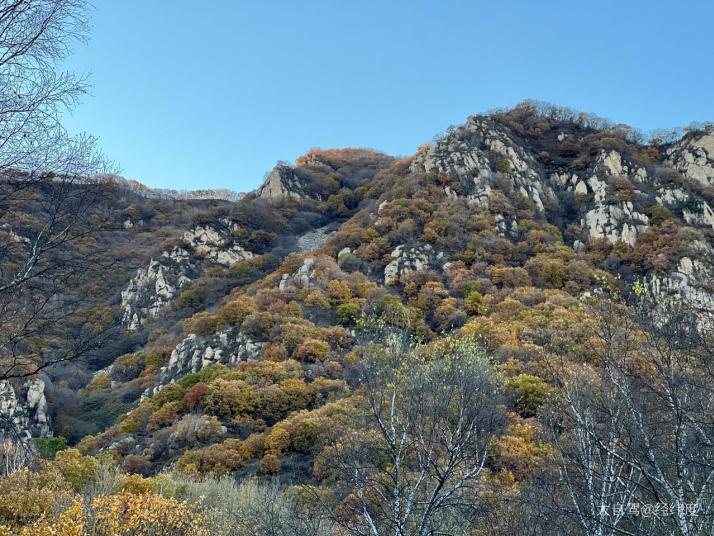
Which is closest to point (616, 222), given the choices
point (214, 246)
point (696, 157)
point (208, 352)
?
point (696, 157)

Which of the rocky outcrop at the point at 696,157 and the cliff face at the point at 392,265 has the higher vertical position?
the rocky outcrop at the point at 696,157

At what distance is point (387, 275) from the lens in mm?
37750

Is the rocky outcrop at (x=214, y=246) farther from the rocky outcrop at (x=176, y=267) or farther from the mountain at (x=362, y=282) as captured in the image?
the mountain at (x=362, y=282)

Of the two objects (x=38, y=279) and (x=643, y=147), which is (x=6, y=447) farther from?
(x=643, y=147)

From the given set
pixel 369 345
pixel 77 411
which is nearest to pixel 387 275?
pixel 77 411

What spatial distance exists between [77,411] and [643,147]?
50.4 metres

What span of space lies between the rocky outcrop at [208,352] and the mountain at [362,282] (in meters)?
0.12

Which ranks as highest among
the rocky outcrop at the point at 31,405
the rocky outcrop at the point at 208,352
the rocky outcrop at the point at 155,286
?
the rocky outcrop at the point at 155,286

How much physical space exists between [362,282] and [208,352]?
10.7m

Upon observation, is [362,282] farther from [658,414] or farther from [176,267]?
[658,414]

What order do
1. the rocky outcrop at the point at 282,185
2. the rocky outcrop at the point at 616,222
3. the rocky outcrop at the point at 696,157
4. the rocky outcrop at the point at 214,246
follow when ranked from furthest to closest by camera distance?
the rocky outcrop at the point at 282,185, the rocky outcrop at the point at 214,246, the rocky outcrop at the point at 696,157, the rocky outcrop at the point at 616,222

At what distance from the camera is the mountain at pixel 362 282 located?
875 inches

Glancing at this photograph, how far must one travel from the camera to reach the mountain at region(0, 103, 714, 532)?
72.9ft

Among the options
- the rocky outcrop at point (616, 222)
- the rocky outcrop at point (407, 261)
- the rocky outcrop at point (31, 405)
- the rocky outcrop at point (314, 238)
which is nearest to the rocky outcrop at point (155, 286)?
the rocky outcrop at point (314, 238)
